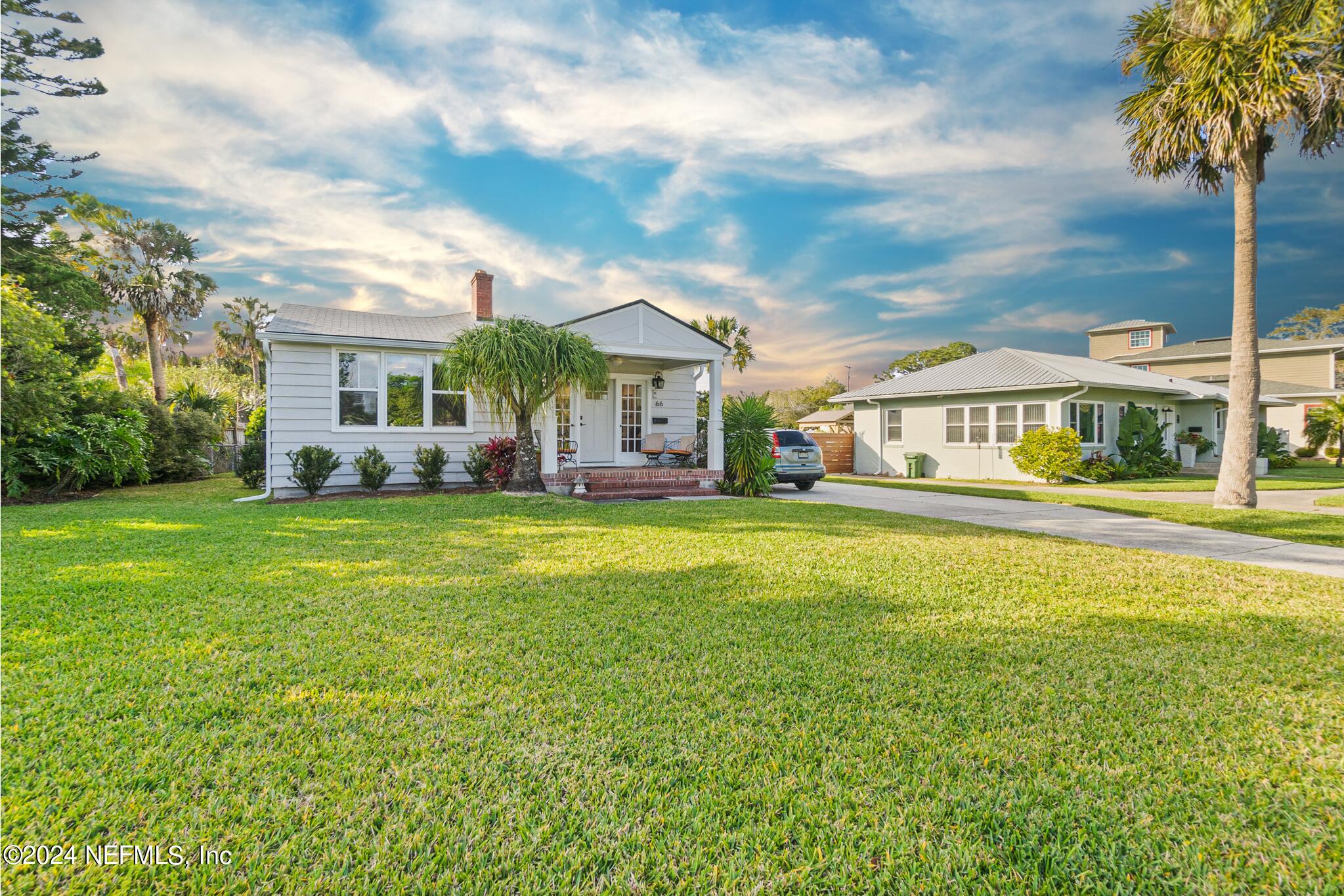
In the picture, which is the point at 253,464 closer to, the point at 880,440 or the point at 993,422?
the point at 880,440

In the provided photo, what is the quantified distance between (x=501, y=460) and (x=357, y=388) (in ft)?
11.3

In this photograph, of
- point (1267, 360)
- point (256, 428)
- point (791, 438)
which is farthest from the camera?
point (1267, 360)

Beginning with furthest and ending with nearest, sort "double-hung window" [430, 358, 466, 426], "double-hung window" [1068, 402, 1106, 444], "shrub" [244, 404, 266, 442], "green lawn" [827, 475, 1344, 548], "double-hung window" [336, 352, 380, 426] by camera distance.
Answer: "double-hung window" [1068, 402, 1106, 444] < "shrub" [244, 404, 266, 442] < "double-hung window" [430, 358, 466, 426] < "double-hung window" [336, 352, 380, 426] < "green lawn" [827, 475, 1344, 548]

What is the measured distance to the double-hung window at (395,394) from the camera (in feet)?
39.3

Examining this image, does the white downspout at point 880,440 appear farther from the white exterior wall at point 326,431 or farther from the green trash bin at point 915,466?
the white exterior wall at point 326,431

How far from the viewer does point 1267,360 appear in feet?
105

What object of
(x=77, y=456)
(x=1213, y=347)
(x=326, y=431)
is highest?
(x=1213, y=347)

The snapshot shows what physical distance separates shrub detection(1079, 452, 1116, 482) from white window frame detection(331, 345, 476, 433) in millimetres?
17735

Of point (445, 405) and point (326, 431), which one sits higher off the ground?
point (445, 405)

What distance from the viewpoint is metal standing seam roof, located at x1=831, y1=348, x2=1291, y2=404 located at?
60.7 ft

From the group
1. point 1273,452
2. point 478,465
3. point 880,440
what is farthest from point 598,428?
point 1273,452

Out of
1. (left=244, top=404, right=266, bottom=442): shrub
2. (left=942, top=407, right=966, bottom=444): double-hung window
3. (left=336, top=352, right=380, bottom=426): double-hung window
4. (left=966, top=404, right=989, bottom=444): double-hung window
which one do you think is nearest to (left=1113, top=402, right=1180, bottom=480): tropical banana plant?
(left=966, top=404, right=989, bottom=444): double-hung window

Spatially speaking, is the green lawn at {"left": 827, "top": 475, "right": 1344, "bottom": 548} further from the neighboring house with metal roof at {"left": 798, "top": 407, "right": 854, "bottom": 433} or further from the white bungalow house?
the neighboring house with metal roof at {"left": 798, "top": 407, "right": 854, "bottom": 433}

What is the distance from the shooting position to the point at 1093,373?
64.6ft
